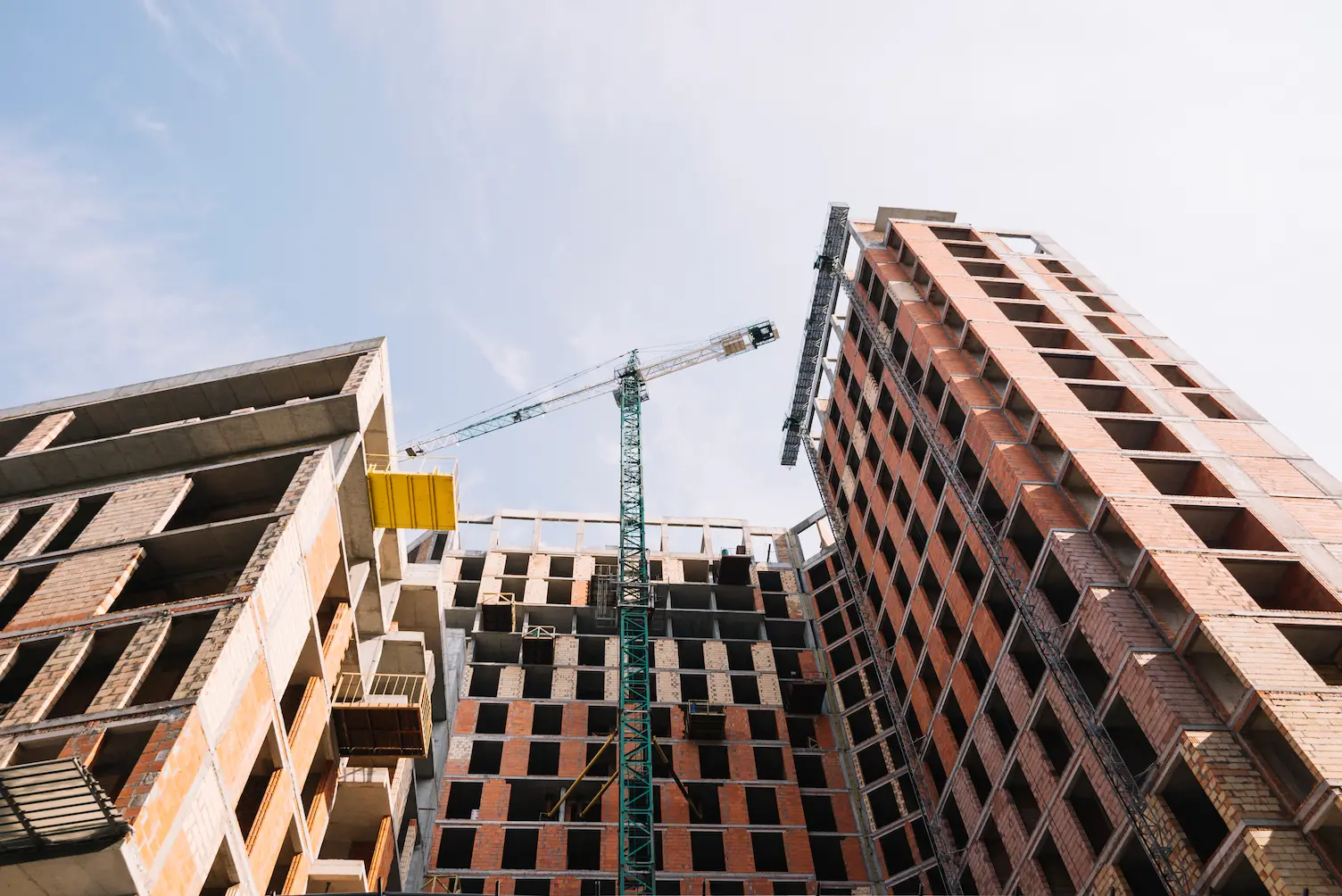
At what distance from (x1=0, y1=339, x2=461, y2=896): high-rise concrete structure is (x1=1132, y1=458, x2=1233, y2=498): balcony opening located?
69.6 ft

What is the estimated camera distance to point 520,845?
3672 cm

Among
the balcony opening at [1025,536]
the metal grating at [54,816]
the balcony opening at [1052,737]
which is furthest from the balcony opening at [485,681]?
the metal grating at [54,816]

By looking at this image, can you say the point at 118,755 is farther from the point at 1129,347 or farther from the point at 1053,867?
the point at 1129,347

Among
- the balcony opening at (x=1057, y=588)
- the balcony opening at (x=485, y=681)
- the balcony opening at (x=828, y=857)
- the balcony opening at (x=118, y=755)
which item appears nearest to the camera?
the balcony opening at (x=118, y=755)

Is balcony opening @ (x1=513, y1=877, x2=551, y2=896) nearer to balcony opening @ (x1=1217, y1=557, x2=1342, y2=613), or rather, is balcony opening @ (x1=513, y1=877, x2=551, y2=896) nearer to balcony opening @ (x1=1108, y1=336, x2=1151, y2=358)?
balcony opening @ (x1=1217, y1=557, x2=1342, y2=613)

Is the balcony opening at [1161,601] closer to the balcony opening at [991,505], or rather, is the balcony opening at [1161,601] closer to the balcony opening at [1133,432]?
the balcony opening at [1133,432]

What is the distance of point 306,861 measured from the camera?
20.4m

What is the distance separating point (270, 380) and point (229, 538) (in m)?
7.72

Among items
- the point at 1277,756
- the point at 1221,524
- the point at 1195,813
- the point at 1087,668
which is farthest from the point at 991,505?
the point at 1277,756

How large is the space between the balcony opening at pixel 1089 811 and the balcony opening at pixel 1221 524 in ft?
23.5

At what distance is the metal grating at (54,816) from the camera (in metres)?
11.9

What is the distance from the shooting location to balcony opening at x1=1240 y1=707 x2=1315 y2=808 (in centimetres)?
1822

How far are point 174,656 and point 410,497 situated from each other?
26.4 feet

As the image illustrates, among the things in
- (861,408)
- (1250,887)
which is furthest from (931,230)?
(1250,887)
